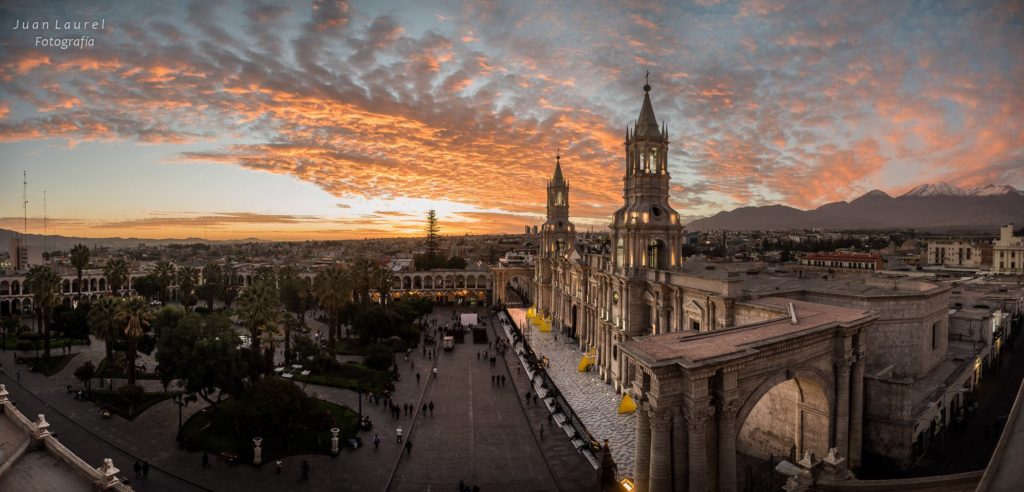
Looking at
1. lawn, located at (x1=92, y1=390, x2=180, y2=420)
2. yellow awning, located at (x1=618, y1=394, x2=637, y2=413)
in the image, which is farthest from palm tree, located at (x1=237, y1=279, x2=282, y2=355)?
yellow awning, located at (x1=618, y1=394, x2=637, y2=413)

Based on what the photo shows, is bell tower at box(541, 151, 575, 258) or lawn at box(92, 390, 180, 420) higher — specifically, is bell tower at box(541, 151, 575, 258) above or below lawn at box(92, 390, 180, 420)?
above

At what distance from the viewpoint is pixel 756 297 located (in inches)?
1014

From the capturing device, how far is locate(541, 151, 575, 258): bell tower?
6106 cm

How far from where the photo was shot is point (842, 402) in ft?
64.8

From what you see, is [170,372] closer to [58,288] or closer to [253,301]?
[253,301]

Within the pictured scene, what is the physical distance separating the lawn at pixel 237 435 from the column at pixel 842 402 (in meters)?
21.9

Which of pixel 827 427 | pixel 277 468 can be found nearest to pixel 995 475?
pixel 827 427

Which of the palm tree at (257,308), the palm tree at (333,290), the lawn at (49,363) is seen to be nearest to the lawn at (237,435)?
the palm tree at (257,308)

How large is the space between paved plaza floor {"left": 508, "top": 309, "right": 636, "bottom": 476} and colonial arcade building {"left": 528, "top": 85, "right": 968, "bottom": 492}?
59.9 inches

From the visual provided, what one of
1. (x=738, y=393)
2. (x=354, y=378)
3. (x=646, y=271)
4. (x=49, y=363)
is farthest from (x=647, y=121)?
(x=49, y=363)

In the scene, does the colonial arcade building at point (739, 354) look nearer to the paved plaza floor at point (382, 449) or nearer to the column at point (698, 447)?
the column at point (698, 447)

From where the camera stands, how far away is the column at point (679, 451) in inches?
604

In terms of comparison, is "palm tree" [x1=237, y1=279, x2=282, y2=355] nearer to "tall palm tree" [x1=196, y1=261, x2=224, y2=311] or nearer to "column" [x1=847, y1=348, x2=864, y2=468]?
"column" [x1=847, y1=348, x2=864, y2=468]

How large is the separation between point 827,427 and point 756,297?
7.53 meters
